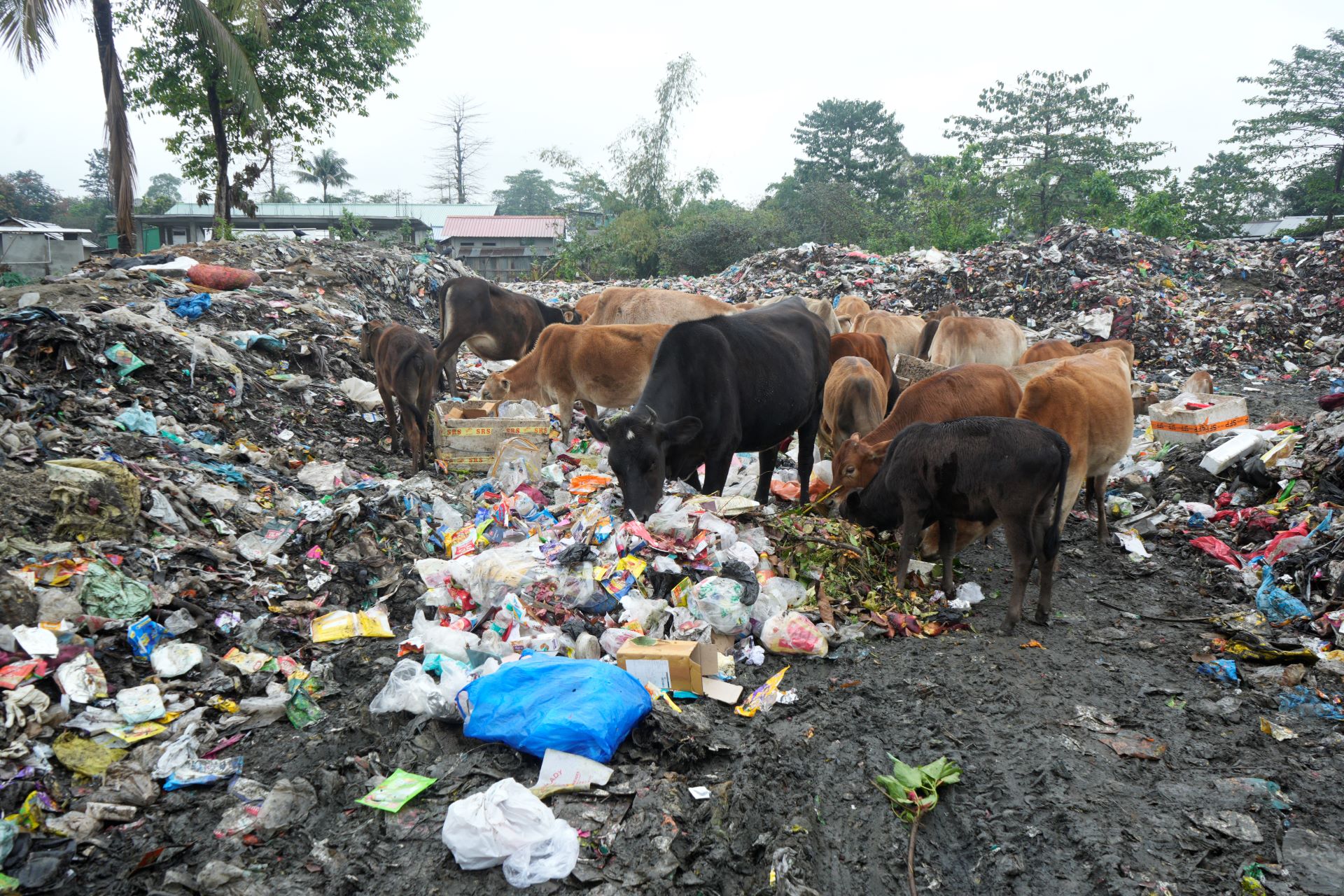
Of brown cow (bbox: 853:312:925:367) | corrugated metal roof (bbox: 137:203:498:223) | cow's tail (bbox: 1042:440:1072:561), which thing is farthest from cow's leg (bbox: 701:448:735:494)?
corrugated metal roof (bbox: 137:203:498:223)

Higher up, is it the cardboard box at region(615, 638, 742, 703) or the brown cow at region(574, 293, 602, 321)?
the brown cow at region(574, 293, 602, 321)

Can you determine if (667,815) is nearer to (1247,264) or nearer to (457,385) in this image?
(457,385)

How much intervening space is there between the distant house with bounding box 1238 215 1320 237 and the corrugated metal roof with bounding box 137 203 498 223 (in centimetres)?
3689

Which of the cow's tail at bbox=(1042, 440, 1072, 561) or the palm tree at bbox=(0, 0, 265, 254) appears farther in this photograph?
the palm tree at bbox=(0, 0, 265, 254)

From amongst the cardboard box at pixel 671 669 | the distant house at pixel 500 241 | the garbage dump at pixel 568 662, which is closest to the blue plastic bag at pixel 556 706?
the garbage dump at pixel 568 662

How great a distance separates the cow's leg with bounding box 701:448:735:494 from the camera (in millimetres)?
6297

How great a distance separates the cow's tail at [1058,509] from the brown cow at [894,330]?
7.61 metres

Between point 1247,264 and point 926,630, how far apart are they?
1836 cm

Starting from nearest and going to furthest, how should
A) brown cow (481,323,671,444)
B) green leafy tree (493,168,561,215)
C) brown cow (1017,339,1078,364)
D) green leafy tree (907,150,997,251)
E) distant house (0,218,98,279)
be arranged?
brown cow (481,323,671,444)
brown cow (1017,339,1078,364)
distant house (0,218,98,279)
green leafy tree (907,150,997,251)
green leafy tree (493,168,561,215)

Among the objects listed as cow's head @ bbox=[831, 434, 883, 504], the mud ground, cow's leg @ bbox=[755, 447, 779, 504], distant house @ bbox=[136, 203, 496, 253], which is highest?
distant house @ bbox=[136, 203, 496, 253]

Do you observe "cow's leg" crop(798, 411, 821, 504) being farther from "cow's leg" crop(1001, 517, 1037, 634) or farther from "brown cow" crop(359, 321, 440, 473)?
"brown cow" crop(359, 321, 440, 473)

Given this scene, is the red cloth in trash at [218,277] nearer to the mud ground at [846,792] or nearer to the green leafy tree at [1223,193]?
the mud ground at [846,792]

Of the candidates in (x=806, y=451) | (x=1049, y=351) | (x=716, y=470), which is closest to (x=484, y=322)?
(x=806, y=451)

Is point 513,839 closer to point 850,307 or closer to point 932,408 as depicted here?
point 932,408
